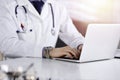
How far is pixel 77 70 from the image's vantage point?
5.10ft

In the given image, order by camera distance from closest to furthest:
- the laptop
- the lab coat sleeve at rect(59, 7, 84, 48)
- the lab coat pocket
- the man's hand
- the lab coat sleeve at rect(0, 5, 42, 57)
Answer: the laptop → the man's hand → the lab coat sleeve at rect(0, 5, 42, 57) → the lab coat pocket → the lab coat sleeve at rect(59, 7, 84, 48)

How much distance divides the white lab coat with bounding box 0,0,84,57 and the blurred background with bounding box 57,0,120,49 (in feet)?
0.24

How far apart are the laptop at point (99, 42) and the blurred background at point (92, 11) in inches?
28.6

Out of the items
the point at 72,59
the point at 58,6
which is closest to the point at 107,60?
the point at 72,59

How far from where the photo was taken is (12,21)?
92.7 inches

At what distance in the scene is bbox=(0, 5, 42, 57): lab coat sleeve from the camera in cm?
205

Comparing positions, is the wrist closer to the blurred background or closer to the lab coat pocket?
the lab coat pocket

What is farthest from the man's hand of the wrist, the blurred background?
the blurred background

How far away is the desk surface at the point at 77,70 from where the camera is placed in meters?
1.36

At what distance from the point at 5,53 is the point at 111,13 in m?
0.99

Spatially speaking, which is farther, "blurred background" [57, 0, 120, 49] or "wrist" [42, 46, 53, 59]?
"blurred background" [57, 0, 120, 49]

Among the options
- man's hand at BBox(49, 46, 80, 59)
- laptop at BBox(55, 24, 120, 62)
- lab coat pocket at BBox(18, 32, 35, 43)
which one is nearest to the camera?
laptop at BBox(55, 24, 120, 62)

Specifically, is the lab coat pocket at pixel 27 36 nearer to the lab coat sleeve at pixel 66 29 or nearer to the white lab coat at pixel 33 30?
the white lab coat at pixel 33 30

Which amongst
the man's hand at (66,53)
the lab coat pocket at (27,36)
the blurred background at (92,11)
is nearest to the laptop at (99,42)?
the man's hand at (66,53)
